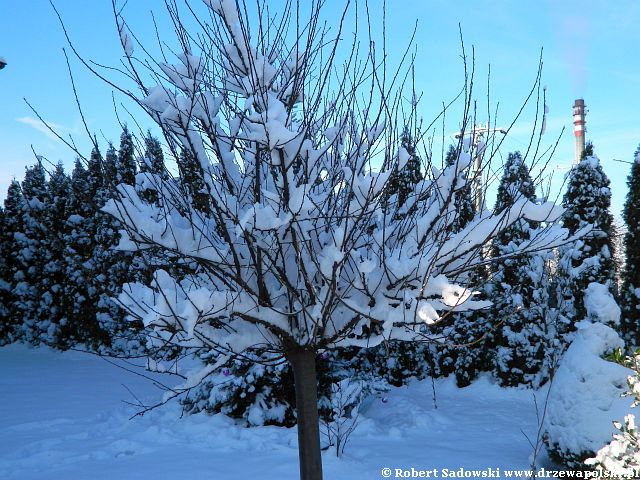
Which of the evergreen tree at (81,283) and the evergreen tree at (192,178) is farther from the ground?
the evergreen tree at (81,283)

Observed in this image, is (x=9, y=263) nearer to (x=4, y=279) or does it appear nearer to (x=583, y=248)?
(x=4, y=279)

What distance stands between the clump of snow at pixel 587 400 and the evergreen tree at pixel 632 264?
6.22m

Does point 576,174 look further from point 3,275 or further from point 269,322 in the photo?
point 3,275

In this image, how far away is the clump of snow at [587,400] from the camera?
15.3 ft

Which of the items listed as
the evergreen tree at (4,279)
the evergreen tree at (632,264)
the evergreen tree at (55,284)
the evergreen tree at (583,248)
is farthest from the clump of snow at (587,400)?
the evergreen tree at (4,279)

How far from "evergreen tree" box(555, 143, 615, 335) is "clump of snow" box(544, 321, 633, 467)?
15.6ft

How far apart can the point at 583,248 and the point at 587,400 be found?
676cm

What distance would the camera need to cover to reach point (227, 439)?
6.46m

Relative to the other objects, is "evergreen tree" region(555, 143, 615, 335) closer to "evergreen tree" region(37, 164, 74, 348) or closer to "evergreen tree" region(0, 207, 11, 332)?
"evergreen tree" region(37, 164, 74, 348)

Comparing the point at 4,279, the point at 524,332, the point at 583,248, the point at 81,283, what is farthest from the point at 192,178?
the point at 4,279

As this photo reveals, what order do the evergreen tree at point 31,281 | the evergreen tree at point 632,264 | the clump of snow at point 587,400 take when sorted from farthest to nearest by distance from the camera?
the evergreen tree at point 31,281, the evergreen tree at point 632,264, the clump of snow at point 587,400

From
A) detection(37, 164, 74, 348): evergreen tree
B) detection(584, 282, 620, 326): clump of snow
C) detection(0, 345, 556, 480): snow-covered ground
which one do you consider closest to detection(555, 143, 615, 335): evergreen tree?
detection(0, 345, 556, 480): snow-covered ground

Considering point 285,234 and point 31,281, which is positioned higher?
point 31,281

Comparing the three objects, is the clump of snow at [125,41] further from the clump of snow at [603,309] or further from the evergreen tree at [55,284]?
the evergreen tree at [55,284]
